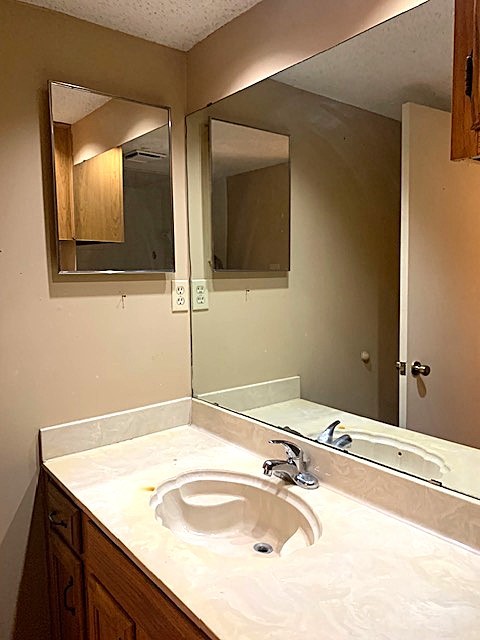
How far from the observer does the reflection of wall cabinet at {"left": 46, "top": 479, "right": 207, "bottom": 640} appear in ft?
3.36

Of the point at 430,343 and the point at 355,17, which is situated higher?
the point at 355,17

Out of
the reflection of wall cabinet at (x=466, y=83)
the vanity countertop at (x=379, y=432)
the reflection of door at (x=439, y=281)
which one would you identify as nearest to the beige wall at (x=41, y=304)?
the vanity countertop at (x=379, y=432)

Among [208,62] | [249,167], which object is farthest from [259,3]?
[249,167]

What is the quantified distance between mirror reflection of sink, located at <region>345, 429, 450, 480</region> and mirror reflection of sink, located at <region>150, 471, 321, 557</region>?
0.78ft

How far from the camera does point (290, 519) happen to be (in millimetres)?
1333

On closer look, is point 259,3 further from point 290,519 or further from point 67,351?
point 290,519

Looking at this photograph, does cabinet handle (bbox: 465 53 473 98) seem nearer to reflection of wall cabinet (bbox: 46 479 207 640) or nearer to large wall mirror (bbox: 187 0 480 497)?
large wall mirror (bbox: 187 0 480 497)

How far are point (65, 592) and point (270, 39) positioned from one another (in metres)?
1.84

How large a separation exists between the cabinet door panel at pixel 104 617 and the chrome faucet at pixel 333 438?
27.1 inches

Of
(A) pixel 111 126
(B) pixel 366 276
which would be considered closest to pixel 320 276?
(B) pixel 366 276

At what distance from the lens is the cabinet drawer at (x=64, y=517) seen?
54.8 inches

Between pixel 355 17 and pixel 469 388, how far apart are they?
1006mm

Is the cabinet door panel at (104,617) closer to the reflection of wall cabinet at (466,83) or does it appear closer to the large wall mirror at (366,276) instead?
the large wall mirror at (366,276)

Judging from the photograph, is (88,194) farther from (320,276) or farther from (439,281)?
(439,281)
